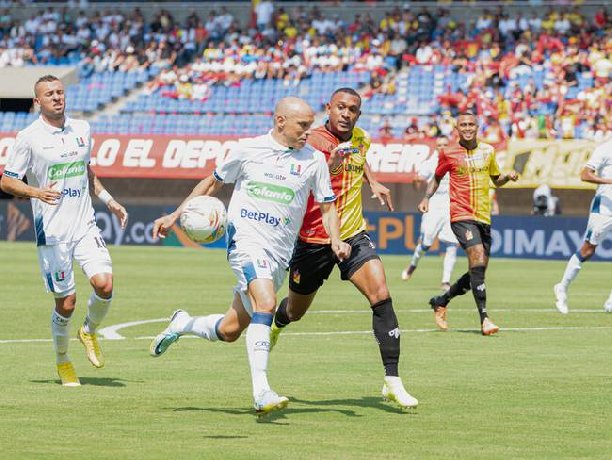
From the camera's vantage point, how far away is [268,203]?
9.69 metres

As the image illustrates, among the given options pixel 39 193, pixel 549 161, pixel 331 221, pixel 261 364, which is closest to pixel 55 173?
pixel 39 193

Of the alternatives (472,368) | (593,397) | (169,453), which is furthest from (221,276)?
(169,453)

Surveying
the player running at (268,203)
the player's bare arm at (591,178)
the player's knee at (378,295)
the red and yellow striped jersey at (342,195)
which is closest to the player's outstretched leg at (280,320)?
the red and yellow striped jersey at (342,195)

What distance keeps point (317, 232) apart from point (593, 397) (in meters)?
2.51

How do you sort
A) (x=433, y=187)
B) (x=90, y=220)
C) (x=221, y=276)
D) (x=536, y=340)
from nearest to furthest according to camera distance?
1. (x=90, y=220)
2. (x=536, y=340)
3. (x=433, y=187)
4. (x=221, y=276)

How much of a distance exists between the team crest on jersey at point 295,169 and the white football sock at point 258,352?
113 cm

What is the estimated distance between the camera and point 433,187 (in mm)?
16844

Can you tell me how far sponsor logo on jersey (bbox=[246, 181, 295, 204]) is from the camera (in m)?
9.69

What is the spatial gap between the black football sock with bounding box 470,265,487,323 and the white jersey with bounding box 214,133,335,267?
6.58 m

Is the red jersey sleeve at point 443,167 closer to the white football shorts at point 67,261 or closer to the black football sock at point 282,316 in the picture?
the black football sock at point 282,316

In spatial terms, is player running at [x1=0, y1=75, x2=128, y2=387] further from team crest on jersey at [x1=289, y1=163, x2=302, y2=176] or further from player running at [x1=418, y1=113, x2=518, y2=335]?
player running at [x1=418, y1=113, x2=518, y2=335]

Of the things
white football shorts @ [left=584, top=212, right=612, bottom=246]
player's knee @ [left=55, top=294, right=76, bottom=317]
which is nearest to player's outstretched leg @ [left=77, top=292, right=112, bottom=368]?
player's knee @ [left=55, top=294, right=76, bottom=317]

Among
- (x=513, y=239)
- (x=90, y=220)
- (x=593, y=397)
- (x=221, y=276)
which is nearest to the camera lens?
(x=593, y=397)

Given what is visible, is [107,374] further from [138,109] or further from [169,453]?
[138,109]
